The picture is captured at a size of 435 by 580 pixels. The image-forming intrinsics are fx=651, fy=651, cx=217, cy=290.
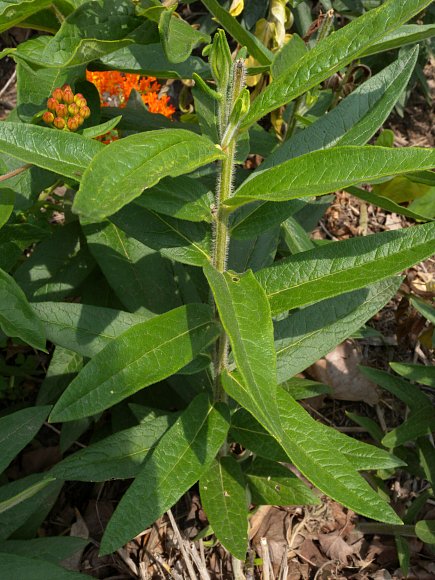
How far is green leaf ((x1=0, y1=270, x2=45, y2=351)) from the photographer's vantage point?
1.54 m

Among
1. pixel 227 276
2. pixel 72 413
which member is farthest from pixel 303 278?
pixel 72 413

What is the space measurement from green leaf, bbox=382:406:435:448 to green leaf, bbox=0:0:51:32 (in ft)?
5.59

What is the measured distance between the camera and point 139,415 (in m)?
2.04

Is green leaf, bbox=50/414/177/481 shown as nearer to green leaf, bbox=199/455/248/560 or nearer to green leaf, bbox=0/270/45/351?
green leaf, bbox=199/455/248/560

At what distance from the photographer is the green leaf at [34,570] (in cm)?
149

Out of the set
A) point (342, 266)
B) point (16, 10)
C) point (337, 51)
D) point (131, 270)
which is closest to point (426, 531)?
point (342, 266)

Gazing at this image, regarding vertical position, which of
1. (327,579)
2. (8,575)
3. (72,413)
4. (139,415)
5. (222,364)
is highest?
(72,413)

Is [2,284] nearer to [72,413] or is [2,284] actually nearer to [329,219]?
[72,413]

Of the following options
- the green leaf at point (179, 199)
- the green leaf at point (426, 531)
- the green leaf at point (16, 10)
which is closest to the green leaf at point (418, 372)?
the green leaf at point (426, 531)

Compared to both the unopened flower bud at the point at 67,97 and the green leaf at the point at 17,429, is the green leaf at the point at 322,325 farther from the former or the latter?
the unopened flower bud at the point at 67,97

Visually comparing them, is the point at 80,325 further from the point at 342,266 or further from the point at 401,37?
the point at 401,37

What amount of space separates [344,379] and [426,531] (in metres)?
0.87

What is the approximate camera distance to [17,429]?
1.85 meters

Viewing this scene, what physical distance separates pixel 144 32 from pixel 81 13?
0.55ft
